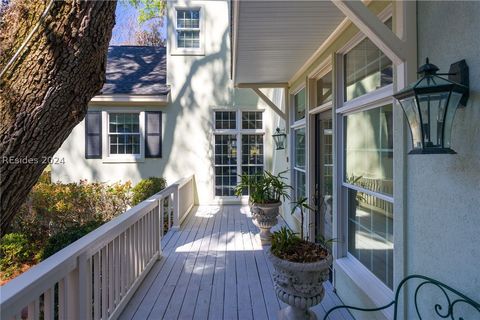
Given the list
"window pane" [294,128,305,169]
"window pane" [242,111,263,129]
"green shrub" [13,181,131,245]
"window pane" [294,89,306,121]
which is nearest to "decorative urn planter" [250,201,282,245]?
"window pane" [294,128,305,169]

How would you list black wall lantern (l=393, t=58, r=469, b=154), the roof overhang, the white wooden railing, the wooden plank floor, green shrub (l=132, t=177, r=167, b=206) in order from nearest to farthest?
black wall lantern (l=393, t=58, r=469, b=154) < the white wooden railing < the roof overhang < the wooden plank floor < green shrub (l=132, t=177, r=167, b=206)

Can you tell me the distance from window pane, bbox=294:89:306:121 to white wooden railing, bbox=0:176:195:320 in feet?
8.36

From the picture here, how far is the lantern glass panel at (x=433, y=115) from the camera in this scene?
1355 mm

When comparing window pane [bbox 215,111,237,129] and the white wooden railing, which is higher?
window pane [bbox 215,111,237,129]

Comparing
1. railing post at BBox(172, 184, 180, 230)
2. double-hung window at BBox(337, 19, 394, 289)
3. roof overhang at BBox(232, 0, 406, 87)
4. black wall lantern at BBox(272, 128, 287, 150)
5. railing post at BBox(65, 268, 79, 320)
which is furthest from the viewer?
black wall lantern at BBox(272, 128, 287, 150)

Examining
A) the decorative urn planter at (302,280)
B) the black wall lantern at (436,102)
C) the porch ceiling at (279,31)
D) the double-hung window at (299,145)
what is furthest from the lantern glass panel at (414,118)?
the double-hung window at (299,145)

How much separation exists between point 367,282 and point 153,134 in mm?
6749

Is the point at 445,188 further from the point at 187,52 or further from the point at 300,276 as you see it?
the point at 187,52

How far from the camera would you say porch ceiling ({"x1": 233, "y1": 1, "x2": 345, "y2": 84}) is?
2646 mm

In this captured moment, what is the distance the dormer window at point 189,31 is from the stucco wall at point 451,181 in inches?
290

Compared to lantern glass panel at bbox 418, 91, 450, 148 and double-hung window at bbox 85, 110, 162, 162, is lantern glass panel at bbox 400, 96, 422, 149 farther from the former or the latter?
double-hung window at bbox 85, 110, 162, 162

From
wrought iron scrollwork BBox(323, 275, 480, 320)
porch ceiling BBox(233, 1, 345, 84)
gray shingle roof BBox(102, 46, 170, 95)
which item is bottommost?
wrought iron scrollwork BBox(323, 275, 480, 320)

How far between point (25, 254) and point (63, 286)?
3.76 m

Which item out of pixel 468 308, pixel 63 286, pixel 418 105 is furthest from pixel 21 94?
pixel 468 308
